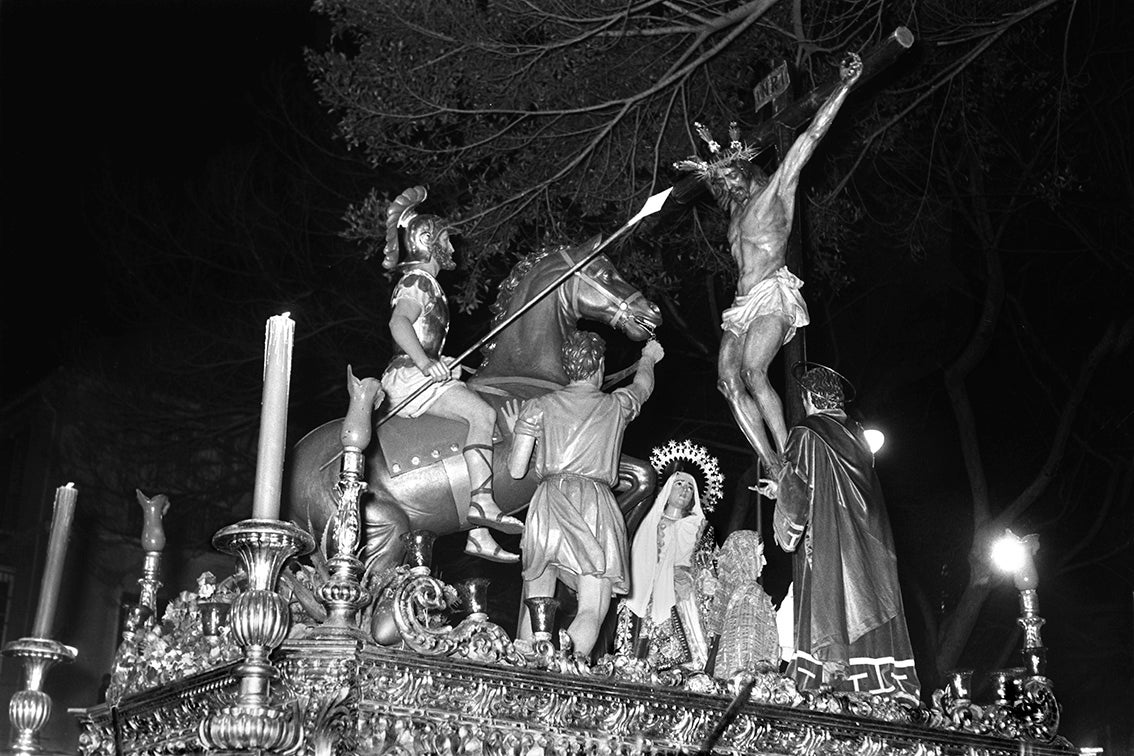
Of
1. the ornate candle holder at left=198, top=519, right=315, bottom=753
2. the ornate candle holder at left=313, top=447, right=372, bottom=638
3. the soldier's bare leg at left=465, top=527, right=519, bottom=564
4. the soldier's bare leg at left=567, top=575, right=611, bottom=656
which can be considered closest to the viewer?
the ornate candle holder at left=198, top=519, right=315, bottom=753

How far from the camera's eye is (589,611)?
20.9ft

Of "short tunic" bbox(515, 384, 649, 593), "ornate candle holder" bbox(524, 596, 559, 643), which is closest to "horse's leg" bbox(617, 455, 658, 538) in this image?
"short tunic" bbox(515, 384, 649, 593)

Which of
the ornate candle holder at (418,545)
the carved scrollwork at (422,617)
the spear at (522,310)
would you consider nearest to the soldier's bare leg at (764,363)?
the spear at (522,310)

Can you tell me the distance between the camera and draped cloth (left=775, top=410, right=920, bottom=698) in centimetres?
645

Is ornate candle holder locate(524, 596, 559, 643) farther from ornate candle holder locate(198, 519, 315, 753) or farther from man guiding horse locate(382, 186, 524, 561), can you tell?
ornate candle holder locate(198, 519, 315, 753)

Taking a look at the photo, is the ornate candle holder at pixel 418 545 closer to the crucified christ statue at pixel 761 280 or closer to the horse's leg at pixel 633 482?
the horse's leg at pixel 633 482

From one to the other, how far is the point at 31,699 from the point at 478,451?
261cm

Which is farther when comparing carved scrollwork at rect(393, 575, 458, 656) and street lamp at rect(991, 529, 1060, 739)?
street lamp at rect(991, 529, 1060, 739)

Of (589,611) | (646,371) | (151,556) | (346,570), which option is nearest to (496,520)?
(589,611)

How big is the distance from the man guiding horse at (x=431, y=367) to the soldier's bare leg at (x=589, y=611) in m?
0.80

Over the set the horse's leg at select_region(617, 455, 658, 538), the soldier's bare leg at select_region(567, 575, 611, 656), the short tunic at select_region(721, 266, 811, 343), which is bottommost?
the soldier's bare leg at select_region(567, 575, 611, 656)

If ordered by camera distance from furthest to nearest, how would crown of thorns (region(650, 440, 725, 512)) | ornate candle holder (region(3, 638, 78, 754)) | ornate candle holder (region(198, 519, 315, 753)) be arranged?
1. crown of thorns (region(650, 440, 725, 512))
2. ornate candle holder (region(3, 638, 78, 754))
3. ornate candle holder (region(198, 519, 315, 753))

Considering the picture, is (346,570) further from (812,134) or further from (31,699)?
(812,134)

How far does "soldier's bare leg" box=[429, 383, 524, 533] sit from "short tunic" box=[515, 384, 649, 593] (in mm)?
343
